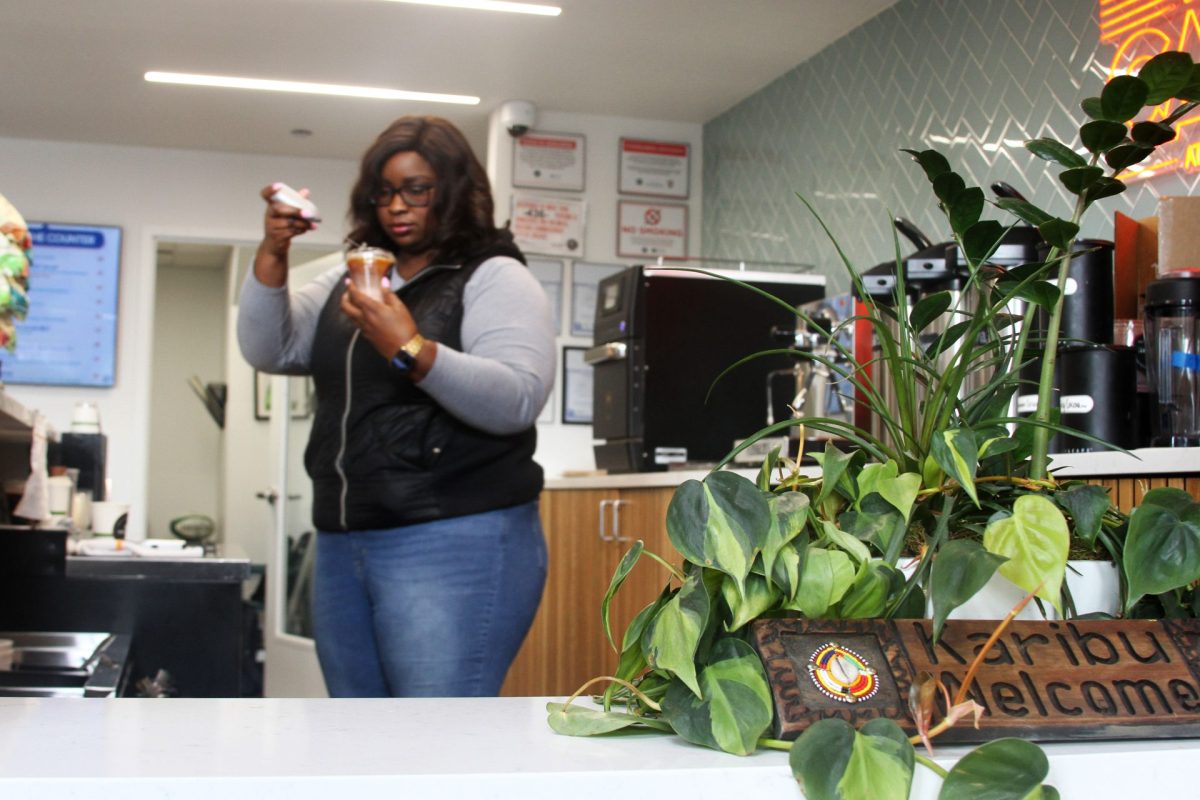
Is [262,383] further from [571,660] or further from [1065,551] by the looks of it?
[1065,551]

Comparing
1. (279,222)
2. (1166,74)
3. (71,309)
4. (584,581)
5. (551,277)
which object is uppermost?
(551,277)

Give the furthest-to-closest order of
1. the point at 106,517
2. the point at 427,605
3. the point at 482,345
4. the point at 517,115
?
the point at 517,115 < the point at 106,517 < the point at 482,345 < the point at 427,605

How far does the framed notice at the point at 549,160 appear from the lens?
485 centimetres

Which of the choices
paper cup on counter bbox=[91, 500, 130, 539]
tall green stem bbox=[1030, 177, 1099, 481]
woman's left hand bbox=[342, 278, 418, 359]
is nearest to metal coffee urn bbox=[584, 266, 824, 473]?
paper cup on counter bbox=[91, 500, 130, 539]

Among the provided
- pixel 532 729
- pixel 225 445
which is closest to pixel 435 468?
pixel 532 729

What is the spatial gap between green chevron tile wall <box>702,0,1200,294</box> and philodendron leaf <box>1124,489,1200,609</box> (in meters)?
2.21

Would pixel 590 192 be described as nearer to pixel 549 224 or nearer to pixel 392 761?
pixel 549 224

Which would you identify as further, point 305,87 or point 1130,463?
point 305,87

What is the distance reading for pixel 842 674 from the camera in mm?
588

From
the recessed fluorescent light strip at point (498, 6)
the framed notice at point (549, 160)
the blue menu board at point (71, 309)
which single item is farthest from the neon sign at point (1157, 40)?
the blue menu board at point (71, 309)

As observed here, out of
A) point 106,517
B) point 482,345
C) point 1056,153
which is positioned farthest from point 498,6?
point 1056,153

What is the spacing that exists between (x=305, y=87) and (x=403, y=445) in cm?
317

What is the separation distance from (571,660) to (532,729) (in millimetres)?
2956

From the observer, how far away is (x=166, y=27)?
158 inches
